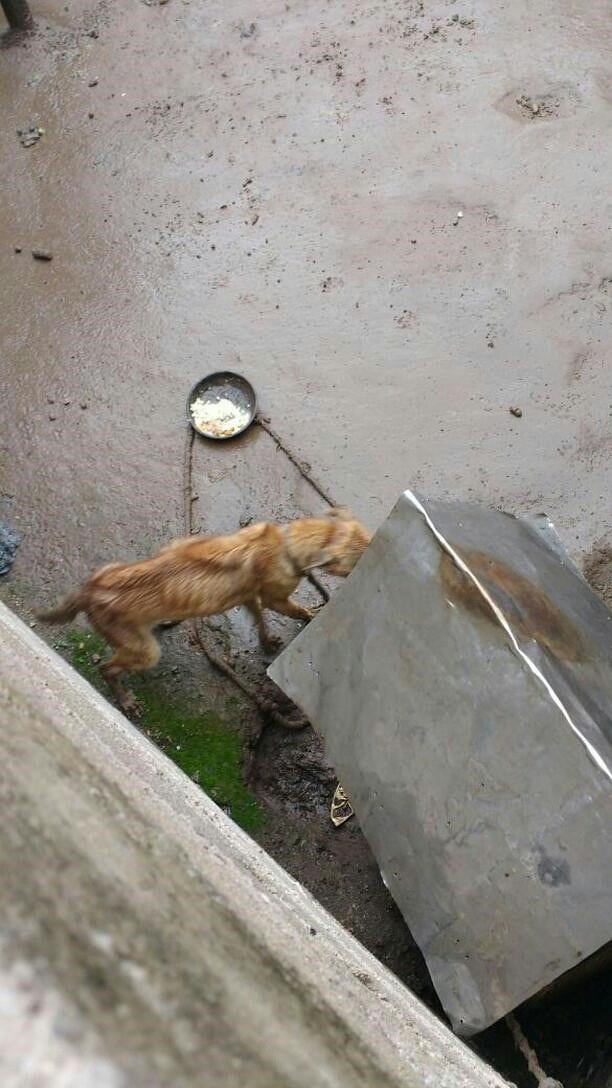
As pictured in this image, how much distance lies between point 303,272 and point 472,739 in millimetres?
4630

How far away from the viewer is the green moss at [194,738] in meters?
5.25

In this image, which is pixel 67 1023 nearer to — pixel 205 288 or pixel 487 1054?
pixel 487 1054

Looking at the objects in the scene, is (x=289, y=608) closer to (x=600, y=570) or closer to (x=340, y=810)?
(x=340, y=810)

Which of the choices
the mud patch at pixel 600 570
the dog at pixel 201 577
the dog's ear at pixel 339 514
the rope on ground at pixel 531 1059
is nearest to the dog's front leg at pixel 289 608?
the dog at pixel 201 577

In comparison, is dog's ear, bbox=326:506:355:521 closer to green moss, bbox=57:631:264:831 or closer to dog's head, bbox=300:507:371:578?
dog's head, bbox=300:507:371:578

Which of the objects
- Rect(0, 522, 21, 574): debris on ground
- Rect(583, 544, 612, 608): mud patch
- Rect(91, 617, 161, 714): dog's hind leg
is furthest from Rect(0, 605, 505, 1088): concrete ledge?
Rect(583, 544, 612, 608): mud patch

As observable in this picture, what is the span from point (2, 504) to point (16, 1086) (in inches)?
207

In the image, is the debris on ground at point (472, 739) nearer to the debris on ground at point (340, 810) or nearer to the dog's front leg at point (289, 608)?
the dog's front leg at point (289, 608)

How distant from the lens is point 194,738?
215 inches

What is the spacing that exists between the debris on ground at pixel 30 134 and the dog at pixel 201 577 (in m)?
4.87

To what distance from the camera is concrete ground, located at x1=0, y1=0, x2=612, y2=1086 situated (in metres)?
6.23

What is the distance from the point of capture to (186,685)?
5.65 metres

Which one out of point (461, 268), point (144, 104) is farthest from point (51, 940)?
point (144, 104)

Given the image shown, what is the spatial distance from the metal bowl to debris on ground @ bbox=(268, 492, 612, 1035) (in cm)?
261
